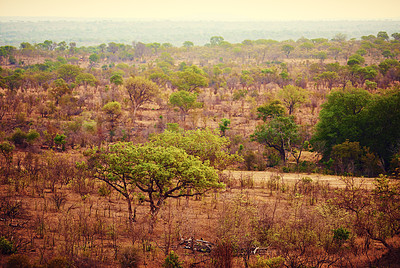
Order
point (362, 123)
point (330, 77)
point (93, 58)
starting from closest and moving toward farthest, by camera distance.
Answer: point (362, 123)
point (330, 77)
point (93, 58)

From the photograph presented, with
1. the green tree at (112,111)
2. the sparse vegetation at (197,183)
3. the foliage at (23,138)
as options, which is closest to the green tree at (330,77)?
the sparse vegetation at (197,183)

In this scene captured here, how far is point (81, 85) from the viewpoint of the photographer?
50562 mm

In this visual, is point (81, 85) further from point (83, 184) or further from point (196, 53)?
point (196, 53)

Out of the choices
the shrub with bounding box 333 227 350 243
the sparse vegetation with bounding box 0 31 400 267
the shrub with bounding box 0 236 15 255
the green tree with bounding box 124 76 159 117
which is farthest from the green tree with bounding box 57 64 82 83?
the shrub with bounding box 333 227 350 243

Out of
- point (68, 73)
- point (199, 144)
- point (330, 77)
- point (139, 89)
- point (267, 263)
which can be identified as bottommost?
point (267, 263)

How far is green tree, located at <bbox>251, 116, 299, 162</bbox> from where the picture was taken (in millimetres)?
23188

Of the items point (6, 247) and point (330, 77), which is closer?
point (6, 247)

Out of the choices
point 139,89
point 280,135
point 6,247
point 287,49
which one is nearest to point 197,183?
point 6,247

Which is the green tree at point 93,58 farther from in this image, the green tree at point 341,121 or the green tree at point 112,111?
the green tree at point 341,121

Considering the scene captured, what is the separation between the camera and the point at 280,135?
23.3m

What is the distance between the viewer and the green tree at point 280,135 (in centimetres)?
2319

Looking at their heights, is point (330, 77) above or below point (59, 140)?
above

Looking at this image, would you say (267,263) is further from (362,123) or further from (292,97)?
(292,97)

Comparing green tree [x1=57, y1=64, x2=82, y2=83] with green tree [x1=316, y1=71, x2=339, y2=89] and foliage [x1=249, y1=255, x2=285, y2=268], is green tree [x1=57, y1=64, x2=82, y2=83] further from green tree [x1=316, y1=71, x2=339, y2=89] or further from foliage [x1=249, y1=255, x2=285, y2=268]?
foliage [x1=249, y1=255, x2=285, y2=268]
